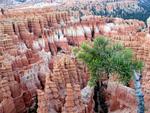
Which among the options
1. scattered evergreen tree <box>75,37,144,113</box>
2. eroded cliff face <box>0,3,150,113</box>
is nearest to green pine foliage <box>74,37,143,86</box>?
scattered evergreen tree <box>75,37,144,113</box>

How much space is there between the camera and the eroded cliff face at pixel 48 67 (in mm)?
21094

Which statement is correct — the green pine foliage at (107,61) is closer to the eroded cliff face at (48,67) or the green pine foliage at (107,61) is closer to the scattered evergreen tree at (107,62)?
the scattered evergreen tree at (107,62)

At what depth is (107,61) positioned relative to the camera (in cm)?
2234

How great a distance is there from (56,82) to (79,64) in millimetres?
4300

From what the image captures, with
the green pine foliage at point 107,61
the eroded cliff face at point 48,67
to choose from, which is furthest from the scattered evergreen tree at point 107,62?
the eroded cliff face at point 48,67

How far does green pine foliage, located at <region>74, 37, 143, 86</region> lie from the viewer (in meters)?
21.9

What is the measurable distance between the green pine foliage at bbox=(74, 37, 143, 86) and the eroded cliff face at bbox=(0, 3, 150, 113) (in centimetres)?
80

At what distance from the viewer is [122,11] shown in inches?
4092

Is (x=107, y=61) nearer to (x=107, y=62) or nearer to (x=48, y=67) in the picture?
(x=107, y=62)

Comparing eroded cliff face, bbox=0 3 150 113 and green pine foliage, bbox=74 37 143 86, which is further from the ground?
green pine foliage, bbox=74 37 143 86

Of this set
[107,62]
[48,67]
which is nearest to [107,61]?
[107,62]

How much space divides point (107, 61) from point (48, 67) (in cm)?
1129

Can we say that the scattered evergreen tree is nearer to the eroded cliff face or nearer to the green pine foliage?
the green pine foliage

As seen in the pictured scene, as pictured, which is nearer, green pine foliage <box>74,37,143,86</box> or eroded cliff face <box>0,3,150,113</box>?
eroded cliff face <box>0,3,150,113</box>
